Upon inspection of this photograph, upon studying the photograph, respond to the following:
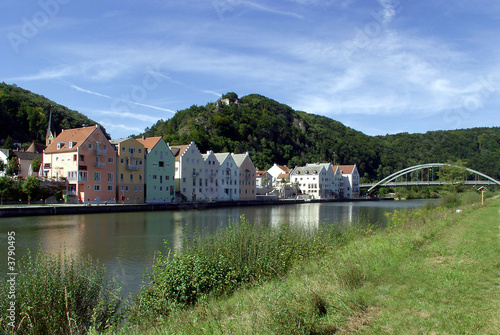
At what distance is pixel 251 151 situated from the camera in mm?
130375

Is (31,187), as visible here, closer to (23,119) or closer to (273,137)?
(23,119)

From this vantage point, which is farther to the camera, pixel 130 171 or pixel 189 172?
pixel 189 172

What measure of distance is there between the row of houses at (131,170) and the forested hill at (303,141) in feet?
70.3

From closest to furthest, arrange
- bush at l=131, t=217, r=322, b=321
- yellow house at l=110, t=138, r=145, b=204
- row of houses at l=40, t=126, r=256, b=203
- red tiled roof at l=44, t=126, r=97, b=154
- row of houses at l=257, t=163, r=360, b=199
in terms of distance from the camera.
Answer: bush at l=131, t=217, r=322, b=321 → row of houses at l=40, t=126, r=256, b=203 → red tiled roof at l=44, t=126, r=97, b=154 → yellow house at l=110, t=138, r=145, b=204 → row of houses at l=257, t=163, r=360, b=199

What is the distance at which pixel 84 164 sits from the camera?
5391cm

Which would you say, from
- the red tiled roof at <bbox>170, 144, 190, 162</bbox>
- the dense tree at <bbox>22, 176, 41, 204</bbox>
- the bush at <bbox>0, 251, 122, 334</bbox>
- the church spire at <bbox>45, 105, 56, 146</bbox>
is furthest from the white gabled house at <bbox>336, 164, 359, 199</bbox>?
the bush at <bbox>0, 251, 122, 334</bbox>

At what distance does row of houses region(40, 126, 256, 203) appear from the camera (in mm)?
54062

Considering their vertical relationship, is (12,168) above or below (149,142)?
below

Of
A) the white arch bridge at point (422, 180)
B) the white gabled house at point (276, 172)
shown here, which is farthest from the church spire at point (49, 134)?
the white arch bridge at point (422, 180)

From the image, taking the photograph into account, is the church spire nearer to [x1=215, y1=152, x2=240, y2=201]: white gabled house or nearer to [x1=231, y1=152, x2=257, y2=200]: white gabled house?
[x1=215, y1=152, x2=240, y2=201]: white gabled house

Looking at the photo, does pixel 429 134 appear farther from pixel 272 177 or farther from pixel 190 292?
pixel 190 292

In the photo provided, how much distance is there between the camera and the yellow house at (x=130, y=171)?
5903cm

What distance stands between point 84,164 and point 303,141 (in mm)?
129022

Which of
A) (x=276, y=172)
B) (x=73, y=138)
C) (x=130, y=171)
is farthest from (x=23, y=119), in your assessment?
(x=276, y=172)
